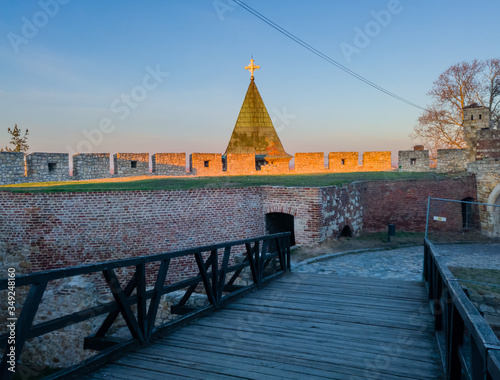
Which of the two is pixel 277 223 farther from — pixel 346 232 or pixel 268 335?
pixel 268 335

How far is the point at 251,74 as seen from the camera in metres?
23.6

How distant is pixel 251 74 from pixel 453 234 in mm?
14084

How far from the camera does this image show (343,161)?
773 inches

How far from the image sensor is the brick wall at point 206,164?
17.1 metres

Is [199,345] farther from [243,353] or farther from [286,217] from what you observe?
[286,217]

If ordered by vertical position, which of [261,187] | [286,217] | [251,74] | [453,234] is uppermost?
[251,74]

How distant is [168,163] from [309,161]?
6511mm

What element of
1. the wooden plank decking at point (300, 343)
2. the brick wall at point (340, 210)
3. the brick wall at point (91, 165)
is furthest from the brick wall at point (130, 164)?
the wooden plank decking at point (300, 343)

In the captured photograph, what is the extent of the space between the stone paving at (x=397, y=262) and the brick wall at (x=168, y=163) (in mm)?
9010

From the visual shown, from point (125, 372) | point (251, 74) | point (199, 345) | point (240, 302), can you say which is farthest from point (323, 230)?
point (251, 74)

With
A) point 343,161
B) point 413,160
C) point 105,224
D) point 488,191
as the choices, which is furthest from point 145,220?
point 413,160

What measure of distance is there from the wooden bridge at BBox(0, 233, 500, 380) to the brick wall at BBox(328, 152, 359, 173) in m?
14.2

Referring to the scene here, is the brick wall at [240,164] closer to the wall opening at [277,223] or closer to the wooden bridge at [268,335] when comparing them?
the wall opening at [277,223]

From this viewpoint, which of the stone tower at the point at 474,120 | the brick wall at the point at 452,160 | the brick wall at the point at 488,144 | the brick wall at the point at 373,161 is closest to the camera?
the brick wall at the point at 488,144
